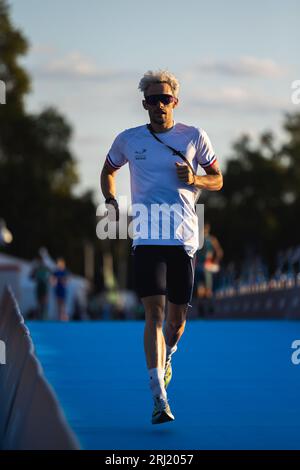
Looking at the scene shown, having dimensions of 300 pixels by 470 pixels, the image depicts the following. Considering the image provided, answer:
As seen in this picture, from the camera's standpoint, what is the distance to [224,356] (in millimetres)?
16750

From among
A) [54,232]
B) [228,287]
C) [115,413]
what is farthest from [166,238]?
[54,232]

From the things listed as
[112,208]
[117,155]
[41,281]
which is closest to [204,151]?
[117,155]

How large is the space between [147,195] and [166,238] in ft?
1.01

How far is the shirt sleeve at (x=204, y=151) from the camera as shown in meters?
10.1

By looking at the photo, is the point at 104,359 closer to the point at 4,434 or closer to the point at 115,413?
the point at 115,413

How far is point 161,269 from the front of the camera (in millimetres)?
10000

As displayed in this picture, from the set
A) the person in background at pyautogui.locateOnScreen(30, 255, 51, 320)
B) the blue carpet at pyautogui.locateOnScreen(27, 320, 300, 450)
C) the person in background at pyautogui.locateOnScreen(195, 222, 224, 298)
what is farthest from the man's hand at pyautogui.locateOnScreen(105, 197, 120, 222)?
the person in background at pyautogui.locateOnScreen(30, 255, 51, 320)

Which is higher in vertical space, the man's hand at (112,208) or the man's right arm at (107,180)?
the man's right arm at (107,180)

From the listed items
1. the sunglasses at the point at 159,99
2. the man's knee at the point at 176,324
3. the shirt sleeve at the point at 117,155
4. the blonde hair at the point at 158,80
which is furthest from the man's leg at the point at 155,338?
the blonde hair at the point at 158,80

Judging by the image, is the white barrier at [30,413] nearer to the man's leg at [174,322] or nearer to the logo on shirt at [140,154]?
the man's leg at [174,322]

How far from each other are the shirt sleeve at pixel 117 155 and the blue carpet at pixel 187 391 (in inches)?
63.0

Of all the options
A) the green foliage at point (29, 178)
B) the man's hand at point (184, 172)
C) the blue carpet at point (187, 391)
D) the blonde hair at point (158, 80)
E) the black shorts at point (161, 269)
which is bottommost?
the blue carpet at point (187, 391)

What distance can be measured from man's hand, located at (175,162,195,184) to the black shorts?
1.60 ft

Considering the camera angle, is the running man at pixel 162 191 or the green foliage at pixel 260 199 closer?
the running man at pixel 162 191
